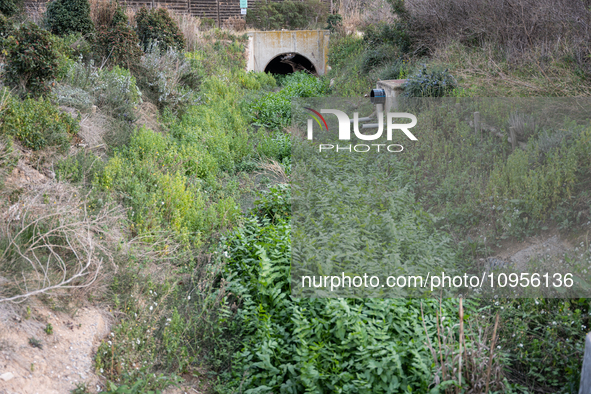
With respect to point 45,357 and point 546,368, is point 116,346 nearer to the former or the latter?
point 45,357

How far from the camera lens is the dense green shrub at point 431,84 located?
27.3 feet

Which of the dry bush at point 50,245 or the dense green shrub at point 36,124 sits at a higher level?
the dense green shrub at point 36,124

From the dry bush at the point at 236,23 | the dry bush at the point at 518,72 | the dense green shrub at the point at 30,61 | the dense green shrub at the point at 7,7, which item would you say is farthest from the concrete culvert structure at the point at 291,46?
the dense green shrub at the point at 30,61

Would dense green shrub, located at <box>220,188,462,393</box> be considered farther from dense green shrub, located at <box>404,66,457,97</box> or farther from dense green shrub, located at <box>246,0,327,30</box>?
dense green shrub, located at <box>246,0,327,30</box>

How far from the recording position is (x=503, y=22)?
9523 millimetres

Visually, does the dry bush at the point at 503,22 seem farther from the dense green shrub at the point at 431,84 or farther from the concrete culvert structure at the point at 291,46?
the concrete culvert structure at the point at 291,46

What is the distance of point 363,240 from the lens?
455 cm

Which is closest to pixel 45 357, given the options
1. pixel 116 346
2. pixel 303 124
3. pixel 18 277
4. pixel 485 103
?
pixel 116 346

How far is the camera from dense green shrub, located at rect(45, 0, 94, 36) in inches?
413

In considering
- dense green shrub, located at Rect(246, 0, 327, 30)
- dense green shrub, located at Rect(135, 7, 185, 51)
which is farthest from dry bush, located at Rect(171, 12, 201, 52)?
dense green shrub, located at Rect(246, 0, 327, 30)

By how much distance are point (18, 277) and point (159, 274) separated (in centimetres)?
124

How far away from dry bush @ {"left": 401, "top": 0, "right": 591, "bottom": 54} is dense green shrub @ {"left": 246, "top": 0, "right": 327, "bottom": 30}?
13.1m

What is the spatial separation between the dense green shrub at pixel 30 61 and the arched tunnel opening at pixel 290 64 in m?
16.7

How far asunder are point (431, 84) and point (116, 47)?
6.32 meters
